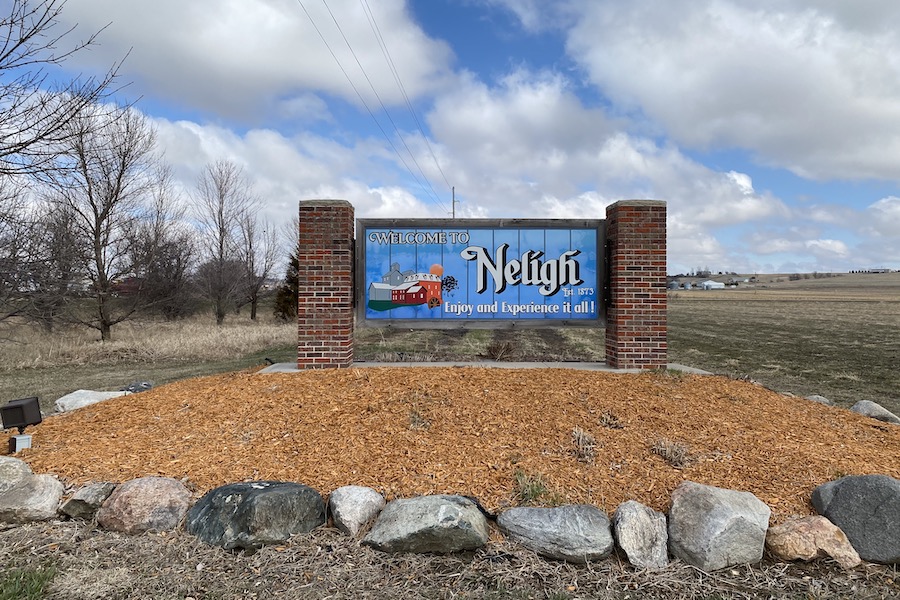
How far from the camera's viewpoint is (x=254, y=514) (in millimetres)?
3162

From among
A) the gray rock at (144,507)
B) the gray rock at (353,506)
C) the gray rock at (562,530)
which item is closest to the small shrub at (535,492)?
the gray rock at (562,530)

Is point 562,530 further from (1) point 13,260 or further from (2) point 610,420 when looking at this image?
(1) point 13,260

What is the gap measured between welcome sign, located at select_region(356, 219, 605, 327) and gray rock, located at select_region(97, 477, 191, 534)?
13.3 feet

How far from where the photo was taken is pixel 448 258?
7.39m

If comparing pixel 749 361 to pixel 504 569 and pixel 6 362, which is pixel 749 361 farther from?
pixel 6 362

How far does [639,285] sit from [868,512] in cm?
418

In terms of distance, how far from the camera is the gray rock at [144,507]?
3328 millimetres

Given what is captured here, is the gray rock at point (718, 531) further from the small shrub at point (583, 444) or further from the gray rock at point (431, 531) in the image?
the gray rock at point (431, 531)

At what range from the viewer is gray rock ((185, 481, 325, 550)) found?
3139 mm

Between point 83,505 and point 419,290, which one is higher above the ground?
point 419,290

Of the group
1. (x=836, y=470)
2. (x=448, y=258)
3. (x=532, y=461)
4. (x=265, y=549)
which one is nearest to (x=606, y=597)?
(x=532, y=461)

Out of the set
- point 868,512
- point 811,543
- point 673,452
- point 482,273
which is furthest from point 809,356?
point 811,543

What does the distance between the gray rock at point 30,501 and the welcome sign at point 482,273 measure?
4.23 metres

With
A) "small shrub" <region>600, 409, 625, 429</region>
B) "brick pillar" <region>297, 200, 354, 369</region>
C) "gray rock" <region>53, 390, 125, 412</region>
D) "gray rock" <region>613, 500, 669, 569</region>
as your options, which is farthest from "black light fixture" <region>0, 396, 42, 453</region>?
"small shrub" <region>600, 409, 625, 429</region>
